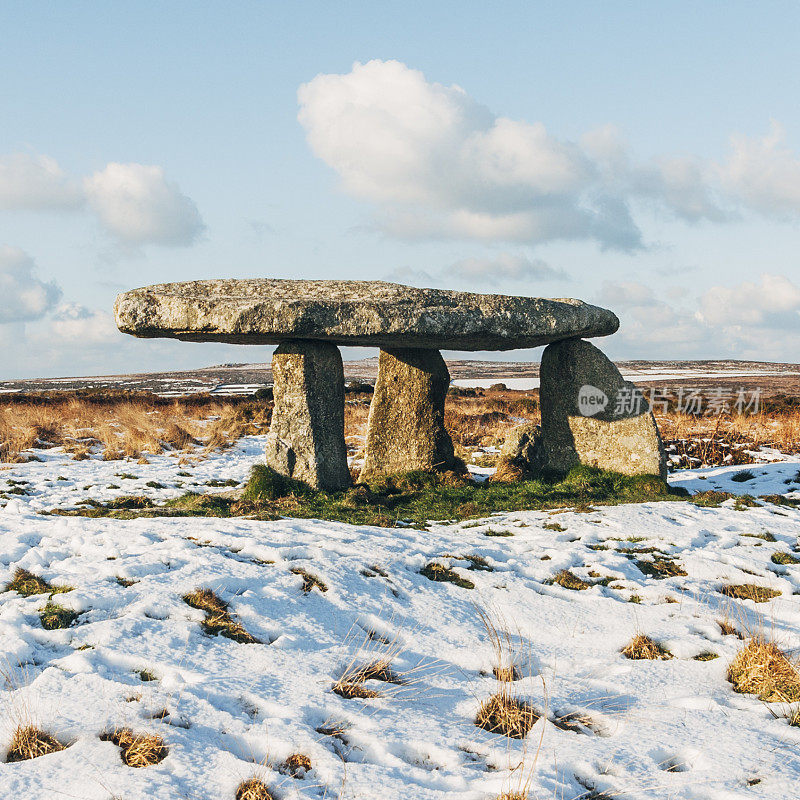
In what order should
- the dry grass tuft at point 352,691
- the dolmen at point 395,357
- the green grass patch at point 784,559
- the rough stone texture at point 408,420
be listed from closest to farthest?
the dry grass tuft at point 352,691 < the green grass patch at point 784,559 < the dolmen at point 395,357 < the rough stone texture at point 408,420

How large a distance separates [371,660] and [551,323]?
711 centimetres

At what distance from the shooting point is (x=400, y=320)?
9.23 metres

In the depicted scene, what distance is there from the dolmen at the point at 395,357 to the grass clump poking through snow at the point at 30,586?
4.62 metres

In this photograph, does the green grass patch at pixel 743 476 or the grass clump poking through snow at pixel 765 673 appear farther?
the green grass patch at pixel 743 476

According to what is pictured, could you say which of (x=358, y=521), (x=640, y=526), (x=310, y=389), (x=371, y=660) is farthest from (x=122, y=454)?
(x=371, y=660)

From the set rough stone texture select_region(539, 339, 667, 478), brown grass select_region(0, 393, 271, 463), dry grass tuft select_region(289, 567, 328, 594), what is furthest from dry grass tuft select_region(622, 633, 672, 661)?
brown grass select_region(0, 393, 271, 463)

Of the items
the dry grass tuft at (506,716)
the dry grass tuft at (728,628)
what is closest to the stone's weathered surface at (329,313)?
the dry grass tuft at (728,628)

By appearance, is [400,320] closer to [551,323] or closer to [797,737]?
[551,323]

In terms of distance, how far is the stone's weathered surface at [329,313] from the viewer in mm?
9109

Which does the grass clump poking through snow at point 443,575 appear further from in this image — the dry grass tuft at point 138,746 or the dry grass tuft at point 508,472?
the dry grass tuft at point 508,472

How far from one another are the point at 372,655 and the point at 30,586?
2.65 meters

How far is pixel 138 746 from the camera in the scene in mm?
2912

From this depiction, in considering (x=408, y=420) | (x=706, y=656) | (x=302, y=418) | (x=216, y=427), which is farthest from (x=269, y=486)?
(x=216, y=427)

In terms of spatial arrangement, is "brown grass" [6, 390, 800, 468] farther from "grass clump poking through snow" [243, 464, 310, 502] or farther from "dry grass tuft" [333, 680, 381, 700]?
"dry grass tuft" [333, 680, 381, 700]
